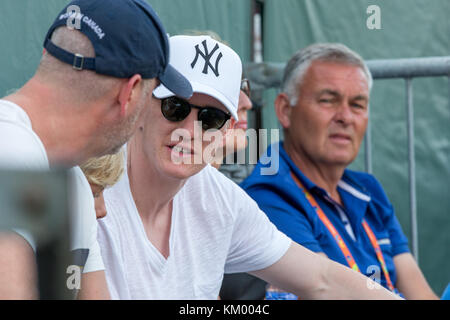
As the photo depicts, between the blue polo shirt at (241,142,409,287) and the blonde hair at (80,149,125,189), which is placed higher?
the blonde hair at (80,149,125,189)

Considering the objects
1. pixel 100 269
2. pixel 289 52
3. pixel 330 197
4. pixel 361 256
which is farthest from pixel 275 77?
pixel 100 269

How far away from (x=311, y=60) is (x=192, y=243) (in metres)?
1.28

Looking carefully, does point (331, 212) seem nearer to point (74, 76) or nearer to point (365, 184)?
point (365, 184)

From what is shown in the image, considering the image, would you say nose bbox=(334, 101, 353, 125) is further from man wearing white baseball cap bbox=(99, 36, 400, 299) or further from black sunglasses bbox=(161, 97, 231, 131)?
black sunglasses bbox=(161, 97, 231, 131)

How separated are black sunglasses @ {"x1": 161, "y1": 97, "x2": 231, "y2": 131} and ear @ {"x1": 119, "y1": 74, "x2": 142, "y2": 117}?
330mm

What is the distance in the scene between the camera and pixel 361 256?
7.90 ft

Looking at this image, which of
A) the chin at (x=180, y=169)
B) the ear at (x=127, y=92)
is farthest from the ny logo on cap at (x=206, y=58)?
the ear at (x=127, y=92)

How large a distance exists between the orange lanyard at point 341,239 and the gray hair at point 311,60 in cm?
44

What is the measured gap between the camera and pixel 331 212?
2.49 meters

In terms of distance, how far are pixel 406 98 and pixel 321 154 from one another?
702 mm

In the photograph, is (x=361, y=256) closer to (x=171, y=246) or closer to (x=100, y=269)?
(x=171, y=246)

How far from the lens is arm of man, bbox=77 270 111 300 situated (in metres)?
1.31

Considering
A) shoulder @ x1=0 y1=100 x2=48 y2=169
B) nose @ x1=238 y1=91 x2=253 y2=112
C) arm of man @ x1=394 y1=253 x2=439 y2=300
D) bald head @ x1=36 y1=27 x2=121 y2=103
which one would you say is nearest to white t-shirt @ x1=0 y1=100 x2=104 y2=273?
shoulder @ x1=0 y1=100 x2=48 y2=169

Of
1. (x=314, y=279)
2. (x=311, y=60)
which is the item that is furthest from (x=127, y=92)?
(x=311, y=60)
